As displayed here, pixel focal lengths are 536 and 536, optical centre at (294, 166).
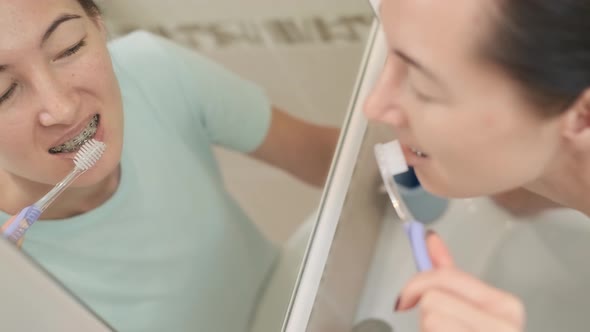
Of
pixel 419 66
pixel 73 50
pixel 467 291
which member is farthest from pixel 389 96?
pixel 73 50

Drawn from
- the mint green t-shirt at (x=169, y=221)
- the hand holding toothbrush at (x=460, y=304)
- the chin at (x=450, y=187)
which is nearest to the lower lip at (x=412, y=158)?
the chin at (x=450, y=187)

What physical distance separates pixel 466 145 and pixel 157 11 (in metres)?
0.65

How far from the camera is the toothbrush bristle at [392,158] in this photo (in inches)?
24.1

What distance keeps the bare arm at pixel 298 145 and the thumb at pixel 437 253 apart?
0.93 feet

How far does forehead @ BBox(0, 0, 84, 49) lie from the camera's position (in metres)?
0.41

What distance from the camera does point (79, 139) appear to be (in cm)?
49

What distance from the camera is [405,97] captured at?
A: 47 cm

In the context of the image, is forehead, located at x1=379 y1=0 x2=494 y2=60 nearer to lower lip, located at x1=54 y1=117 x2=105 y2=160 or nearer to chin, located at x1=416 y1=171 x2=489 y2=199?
chin, located at x1=416 y1=171 x2=489 y2=199

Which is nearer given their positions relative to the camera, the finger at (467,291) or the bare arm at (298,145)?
the finger at (467,291)

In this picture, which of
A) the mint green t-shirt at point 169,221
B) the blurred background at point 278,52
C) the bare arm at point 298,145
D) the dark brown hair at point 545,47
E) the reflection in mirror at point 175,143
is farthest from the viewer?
the blurred background at point 278,52

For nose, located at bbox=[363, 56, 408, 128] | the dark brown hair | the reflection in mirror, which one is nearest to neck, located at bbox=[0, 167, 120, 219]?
the reflection in mirror

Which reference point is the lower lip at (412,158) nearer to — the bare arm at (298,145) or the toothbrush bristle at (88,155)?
the bare arm at (298,145)

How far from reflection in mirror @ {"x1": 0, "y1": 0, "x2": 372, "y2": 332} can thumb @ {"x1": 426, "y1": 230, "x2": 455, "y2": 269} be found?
22 centimetres

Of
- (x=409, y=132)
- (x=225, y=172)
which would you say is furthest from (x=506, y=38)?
(x=225, y=172)
